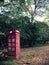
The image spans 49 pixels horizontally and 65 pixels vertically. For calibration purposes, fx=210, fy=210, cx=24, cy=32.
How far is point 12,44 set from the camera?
13.9 meters

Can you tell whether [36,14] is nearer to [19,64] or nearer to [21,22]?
[21,22]

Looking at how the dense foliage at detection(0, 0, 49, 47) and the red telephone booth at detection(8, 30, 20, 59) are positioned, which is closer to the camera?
the red telephone booth at detection(8, 30, 20, 59)

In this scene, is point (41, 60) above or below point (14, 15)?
below

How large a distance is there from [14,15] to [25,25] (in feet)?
6.37

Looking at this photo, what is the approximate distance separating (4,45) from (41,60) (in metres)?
10.2

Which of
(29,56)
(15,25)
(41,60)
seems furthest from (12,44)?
(15,25)

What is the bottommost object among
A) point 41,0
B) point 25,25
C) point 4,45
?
point 4,45

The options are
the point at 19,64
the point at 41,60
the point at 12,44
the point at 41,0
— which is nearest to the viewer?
the point at 19,64

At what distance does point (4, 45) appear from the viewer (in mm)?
22344

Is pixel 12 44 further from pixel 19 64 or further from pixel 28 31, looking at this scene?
pixel 28 31

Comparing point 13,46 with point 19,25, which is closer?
point 13,46

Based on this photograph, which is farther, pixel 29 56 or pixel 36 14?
pixel 36 14

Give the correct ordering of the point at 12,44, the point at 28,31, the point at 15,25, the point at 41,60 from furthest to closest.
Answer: the point at 28,31 → the point at 15,25 → the point at 12,44 → the point at 41,60

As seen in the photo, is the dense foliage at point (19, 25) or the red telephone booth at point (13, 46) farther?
the dense foliage at point (19, 25)
